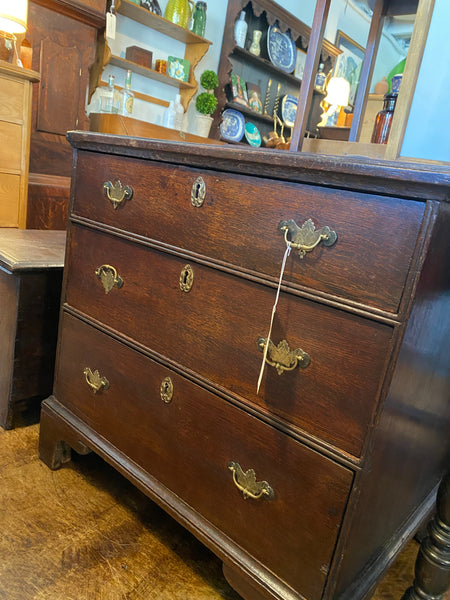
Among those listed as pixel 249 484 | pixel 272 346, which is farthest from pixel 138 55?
pixel 249 484

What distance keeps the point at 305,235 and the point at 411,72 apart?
720 mm

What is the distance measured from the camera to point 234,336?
792 mm

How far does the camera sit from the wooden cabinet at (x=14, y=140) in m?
2.18

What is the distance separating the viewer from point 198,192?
2.69 ft

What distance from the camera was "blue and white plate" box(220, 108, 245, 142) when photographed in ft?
11.9

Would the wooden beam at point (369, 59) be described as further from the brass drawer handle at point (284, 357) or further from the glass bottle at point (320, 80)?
the glass bottle at point (320, 80)

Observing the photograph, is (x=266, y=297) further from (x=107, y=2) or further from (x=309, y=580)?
(x=107, y=2)

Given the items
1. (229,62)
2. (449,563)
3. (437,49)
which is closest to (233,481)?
(449,563)

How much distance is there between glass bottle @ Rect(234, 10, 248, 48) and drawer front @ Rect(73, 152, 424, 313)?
10.1 feet

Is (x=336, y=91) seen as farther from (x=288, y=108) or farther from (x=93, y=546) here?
(x=93, y=546)

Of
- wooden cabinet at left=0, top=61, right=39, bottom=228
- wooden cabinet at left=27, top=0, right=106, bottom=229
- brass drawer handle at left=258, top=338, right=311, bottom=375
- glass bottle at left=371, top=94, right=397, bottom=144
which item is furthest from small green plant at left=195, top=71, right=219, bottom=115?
brass drawer handle at left=258, top=338, right=311, bottom=375

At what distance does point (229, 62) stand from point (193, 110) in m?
0.47

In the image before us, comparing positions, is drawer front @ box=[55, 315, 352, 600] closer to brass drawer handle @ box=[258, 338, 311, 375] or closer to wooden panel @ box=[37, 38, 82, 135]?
brass drawer handle @ box=[258, 338, 311, 375]

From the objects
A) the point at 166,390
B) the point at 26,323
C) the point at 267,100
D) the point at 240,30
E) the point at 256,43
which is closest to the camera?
the point at 166,390
